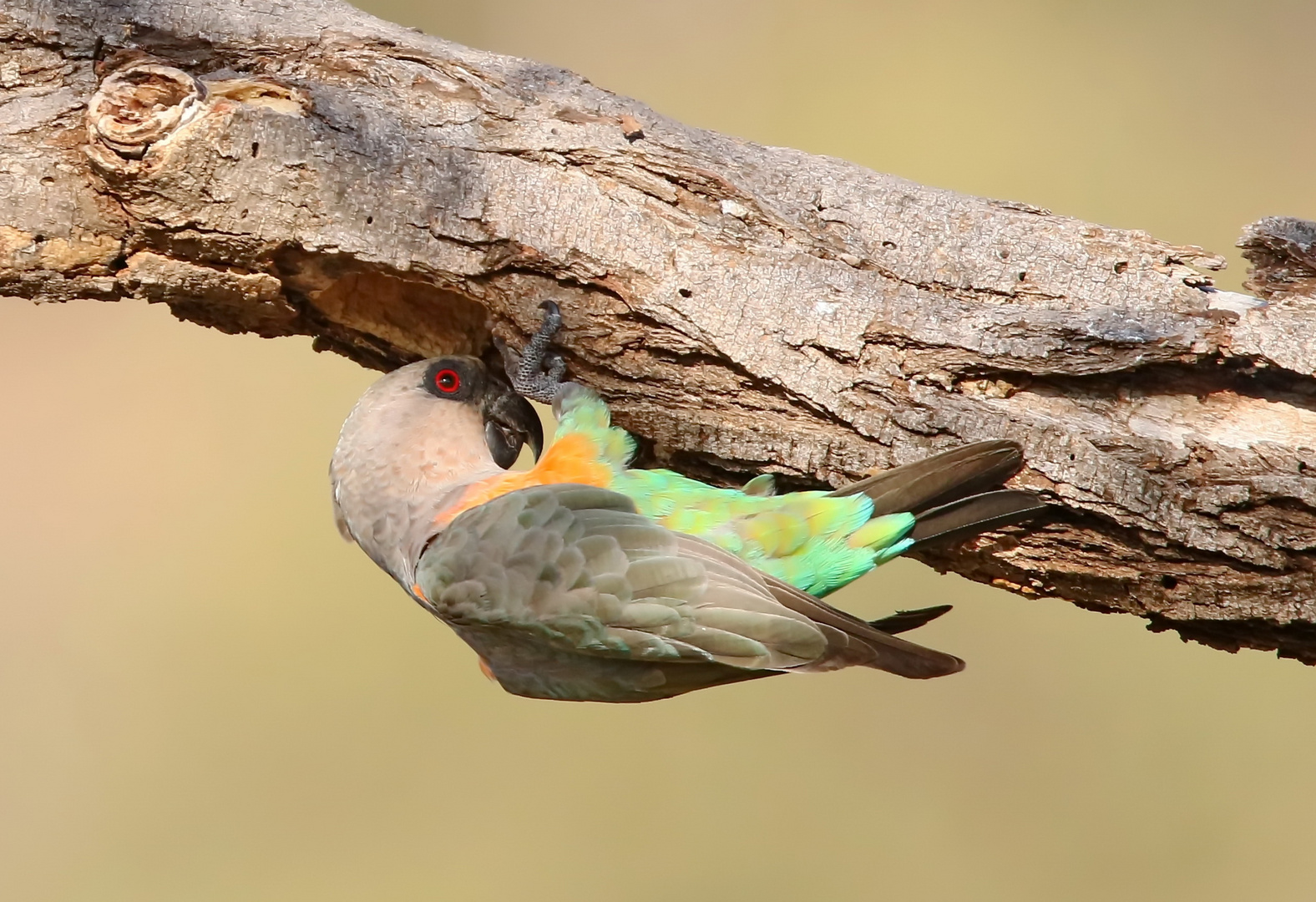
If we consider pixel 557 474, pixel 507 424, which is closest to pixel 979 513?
pixel 557 474

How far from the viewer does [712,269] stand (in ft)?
6.67

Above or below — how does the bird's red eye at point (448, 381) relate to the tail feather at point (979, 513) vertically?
above

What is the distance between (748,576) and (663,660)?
22 cm

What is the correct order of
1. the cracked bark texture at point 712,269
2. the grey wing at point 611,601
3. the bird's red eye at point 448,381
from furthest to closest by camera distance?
the bird's red eye at point 448,381 → the cracked bark texture at point 712,269 → the grey wing at point 611,601

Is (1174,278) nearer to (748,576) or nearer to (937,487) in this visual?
(937,487)

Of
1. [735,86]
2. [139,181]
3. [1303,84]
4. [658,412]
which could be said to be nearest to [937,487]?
[658,412]

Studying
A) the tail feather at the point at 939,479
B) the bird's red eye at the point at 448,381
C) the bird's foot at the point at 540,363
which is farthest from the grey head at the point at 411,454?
the tail feather at the point at 939,479

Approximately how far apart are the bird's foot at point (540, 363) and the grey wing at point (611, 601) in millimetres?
262

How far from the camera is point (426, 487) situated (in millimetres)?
2148

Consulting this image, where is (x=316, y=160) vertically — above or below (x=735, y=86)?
below

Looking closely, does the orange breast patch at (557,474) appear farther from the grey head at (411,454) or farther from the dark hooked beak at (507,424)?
the dark hooked beak at (507,424)

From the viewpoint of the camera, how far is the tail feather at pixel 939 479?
6.16ft

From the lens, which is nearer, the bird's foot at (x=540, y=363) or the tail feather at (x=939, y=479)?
the tail feather at (x=939, y=479)

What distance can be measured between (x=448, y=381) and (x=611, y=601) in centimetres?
69
